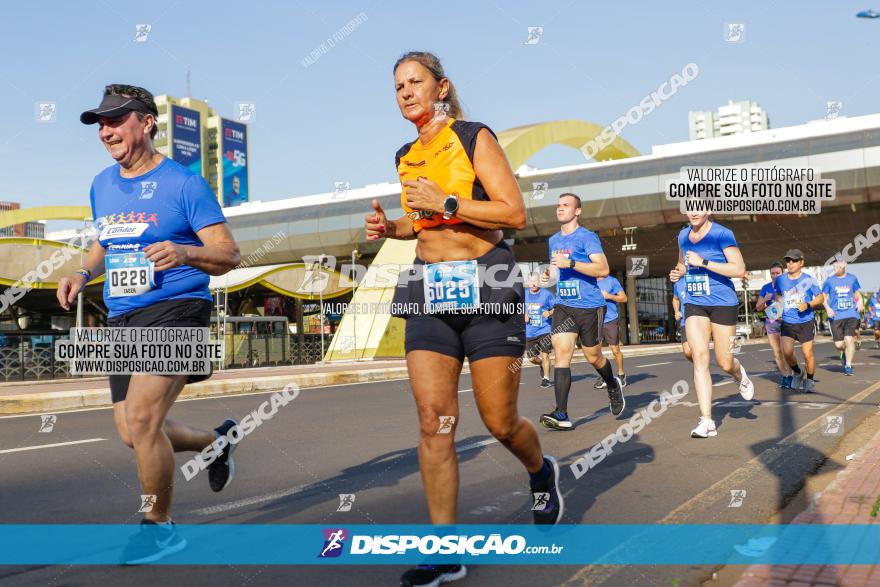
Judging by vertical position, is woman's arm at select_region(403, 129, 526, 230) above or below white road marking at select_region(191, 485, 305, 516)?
above

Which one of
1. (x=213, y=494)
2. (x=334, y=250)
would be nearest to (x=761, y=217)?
(x=334, y=250)

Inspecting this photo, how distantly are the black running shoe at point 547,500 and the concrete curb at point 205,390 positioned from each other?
10001 mm

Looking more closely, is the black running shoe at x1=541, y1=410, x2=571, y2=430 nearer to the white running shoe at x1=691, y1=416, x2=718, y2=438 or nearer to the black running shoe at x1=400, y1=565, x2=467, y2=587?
the white running shoe at x1=691, y1=416, x2=718, y2=438

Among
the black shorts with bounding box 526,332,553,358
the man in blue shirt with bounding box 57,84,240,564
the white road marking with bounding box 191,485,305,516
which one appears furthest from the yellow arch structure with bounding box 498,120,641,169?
the man in blue shirt with bounding box 57,84,240,564

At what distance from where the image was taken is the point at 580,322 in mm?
8023

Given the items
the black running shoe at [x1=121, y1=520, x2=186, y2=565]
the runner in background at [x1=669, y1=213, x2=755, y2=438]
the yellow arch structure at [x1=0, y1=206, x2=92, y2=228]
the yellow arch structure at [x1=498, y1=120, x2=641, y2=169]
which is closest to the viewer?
the black running shoe at [x1=121, y1=520, x2=186, y2=565]

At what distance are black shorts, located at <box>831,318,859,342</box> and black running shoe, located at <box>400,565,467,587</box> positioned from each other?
1337 centimetres

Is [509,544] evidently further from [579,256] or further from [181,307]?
[579,256]

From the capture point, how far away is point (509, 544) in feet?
12.2

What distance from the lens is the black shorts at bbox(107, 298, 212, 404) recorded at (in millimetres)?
3680

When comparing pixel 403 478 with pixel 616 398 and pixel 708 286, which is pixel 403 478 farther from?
pixel 616 398

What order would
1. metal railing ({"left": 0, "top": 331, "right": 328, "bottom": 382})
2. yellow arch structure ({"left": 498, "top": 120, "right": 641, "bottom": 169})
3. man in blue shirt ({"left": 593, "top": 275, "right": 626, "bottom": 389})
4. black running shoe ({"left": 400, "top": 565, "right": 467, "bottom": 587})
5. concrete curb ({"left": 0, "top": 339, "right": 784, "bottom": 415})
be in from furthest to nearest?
yellow arch structure ({"left": 498, "top": 120, "right": 641, "bottom": 169}), metal railing ({"left": 0, "top": 331, "right": 328, "bottom": 382}), man in blue shirt ({"left": 593, "top": 275, "right": 626, "bottom": 389}), concrete curb ({"left": 0, "top": 339, "right": 784, "bottom": 415}), black running shoe ({"left": 400, "top": 565, "right": 467, "bottom": 587})

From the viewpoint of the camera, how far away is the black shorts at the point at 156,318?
368 centimetres

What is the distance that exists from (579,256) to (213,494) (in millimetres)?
4113
